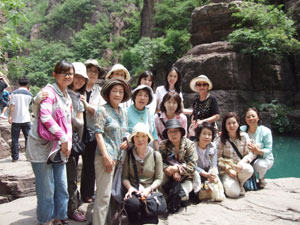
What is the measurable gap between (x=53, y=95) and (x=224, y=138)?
2480mm

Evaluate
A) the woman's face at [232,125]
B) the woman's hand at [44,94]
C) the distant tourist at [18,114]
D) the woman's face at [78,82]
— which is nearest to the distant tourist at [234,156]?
the woman's face at [232,125]

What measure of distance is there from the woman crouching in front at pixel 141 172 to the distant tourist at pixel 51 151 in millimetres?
687

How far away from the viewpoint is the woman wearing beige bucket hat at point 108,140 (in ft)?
7.80

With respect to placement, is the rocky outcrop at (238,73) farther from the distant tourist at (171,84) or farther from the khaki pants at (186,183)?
the khaki pants at (186,183)

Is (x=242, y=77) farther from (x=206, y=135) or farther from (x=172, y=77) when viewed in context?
(x=206, y=135)

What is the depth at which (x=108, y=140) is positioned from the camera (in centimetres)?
249

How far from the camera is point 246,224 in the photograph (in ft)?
8.64

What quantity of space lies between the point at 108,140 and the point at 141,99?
26.7 inches

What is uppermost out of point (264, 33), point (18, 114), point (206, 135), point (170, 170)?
point (264, 33)

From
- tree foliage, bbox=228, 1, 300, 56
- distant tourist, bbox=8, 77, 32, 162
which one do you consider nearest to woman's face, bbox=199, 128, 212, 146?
distant tourist, bbox=8, 77, 32, 162

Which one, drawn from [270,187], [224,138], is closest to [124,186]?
[224,138]

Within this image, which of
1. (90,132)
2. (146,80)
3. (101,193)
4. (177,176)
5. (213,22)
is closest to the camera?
(101,193)

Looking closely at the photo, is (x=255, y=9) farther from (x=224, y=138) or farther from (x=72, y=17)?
(x=72, y=17)

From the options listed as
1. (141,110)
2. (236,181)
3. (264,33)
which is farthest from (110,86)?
(264,33)
